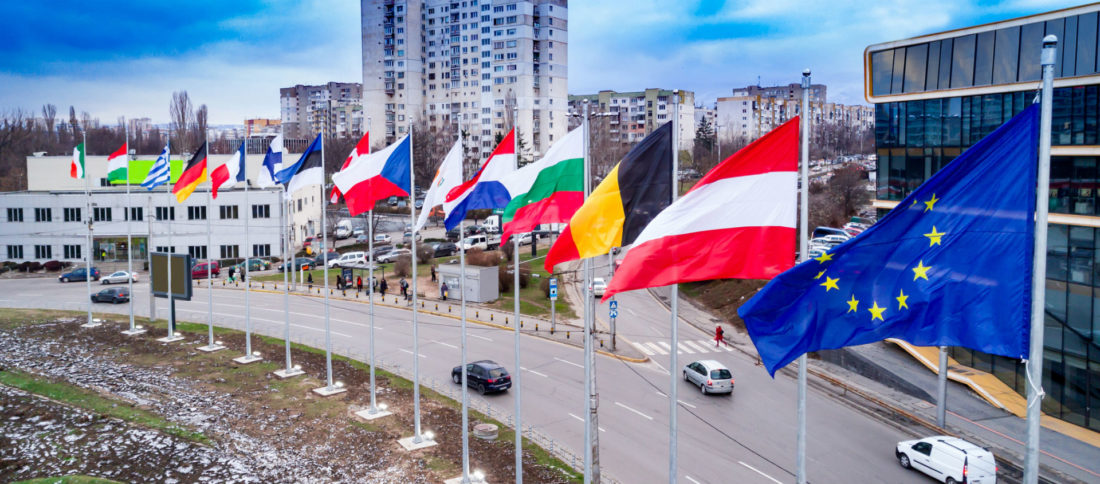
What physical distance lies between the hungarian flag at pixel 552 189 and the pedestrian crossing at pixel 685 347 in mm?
21453

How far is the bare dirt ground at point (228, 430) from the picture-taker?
21.4 m

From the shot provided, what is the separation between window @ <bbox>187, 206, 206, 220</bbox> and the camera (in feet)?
222

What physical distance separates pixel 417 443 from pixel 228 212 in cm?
5370

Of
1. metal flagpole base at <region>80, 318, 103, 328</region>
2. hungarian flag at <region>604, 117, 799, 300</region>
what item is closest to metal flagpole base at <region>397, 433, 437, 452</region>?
hungarian flag at <region>604, 117, 799, 300</region>

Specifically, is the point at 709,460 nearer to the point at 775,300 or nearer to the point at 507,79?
the point at 775,300

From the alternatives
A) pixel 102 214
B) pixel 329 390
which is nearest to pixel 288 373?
pixel 329 390

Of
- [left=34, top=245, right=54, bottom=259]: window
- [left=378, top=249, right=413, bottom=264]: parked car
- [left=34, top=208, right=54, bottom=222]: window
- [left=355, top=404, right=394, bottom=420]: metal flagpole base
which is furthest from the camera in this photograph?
[left=34, top=245, right=54, bottom=259]: window

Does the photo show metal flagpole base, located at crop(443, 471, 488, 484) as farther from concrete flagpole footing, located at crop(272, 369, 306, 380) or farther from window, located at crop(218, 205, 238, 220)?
window, located at crop(218, 205, 238, 220)

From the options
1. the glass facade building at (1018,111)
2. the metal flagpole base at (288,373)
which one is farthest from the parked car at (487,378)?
the glass facade building at (1018,111)

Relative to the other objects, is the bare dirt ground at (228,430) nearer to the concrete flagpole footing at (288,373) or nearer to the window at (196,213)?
the concrete flagpole footing at (288,373)

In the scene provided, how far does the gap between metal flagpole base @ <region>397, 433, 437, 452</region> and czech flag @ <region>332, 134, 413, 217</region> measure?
7.50 m

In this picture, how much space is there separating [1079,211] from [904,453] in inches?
504

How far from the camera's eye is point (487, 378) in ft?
95.9

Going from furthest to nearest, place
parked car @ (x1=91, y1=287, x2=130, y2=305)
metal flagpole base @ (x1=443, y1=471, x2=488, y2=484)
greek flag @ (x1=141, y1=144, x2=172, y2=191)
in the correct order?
parked car @ (x1=91, y1=287, x2=130, y2=305) < greek flag @ (x1=141, y1=144, x2=172, y2=191) < metal flagpole base @ (x1=443, y1=471, x2=488, y2=484)
